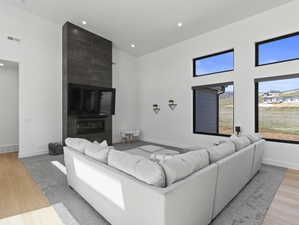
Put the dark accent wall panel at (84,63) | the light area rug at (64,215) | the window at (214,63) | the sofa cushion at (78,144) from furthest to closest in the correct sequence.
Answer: the dark accent wall panel at (84,63) → the window at (214,63) → the sofa cushion at (78,144) → the light area rug at (64,215)

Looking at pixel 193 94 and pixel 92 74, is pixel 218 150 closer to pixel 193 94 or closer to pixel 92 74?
pixel 193 94

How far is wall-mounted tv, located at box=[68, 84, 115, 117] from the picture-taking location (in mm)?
5277

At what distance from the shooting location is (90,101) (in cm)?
571

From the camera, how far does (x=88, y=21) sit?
5.12 metres

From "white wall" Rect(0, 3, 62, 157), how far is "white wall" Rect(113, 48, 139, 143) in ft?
7.19

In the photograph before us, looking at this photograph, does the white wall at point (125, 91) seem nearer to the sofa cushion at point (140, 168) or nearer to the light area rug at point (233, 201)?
the light area rug at point (233, 201)

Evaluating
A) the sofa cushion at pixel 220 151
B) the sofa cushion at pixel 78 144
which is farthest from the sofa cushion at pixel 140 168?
the sofa cushion at pixel 220 151

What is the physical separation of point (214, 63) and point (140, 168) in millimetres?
4909

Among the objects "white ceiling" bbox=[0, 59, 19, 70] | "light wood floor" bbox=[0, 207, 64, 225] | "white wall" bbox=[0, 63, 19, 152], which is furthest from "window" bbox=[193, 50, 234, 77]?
"white wall" bbox=[0, 63, 19, 152]

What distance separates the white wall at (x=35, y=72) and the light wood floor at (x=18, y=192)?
124 cm

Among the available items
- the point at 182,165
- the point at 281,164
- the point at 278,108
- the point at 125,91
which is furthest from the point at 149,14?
the point at 281,164

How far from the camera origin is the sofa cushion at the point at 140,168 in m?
1.43

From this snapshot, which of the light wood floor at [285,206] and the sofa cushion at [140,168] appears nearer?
the sofa cushion at [140,168]

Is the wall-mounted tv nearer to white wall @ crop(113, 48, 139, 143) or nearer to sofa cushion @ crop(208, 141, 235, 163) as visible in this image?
white wall @ crop(113, 48, 139, 143)
